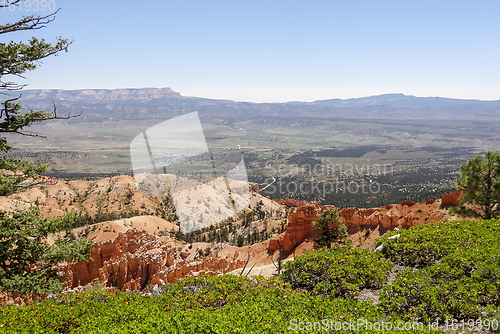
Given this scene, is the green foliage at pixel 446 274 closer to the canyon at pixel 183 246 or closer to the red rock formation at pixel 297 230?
the canyon at pixel 183 246

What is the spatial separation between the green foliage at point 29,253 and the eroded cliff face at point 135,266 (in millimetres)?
12793

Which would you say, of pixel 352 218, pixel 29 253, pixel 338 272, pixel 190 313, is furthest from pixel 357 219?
pixel 29 253

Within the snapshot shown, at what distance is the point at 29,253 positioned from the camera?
11516 mm

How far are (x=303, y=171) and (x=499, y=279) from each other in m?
141

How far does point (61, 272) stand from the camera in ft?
82.2

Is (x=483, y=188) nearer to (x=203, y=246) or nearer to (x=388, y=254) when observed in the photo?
(x=388, y=254)

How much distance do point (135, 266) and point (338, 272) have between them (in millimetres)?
21895

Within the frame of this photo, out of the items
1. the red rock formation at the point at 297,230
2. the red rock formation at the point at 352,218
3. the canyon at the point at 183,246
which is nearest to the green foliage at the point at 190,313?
the canyon at the point at 183,246

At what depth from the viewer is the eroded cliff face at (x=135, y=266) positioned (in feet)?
84.3

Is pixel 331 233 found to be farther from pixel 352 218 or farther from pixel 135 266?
pixel 135 266

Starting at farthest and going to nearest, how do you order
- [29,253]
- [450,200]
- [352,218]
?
1. [352,218]
2. [450,200]
3. [29,253]

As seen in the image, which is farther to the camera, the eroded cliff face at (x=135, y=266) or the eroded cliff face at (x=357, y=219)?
the eroded cliff face at (x=357, y=219)

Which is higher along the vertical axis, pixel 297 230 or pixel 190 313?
pixel 190 313

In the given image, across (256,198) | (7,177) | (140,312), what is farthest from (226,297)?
(256,198)
